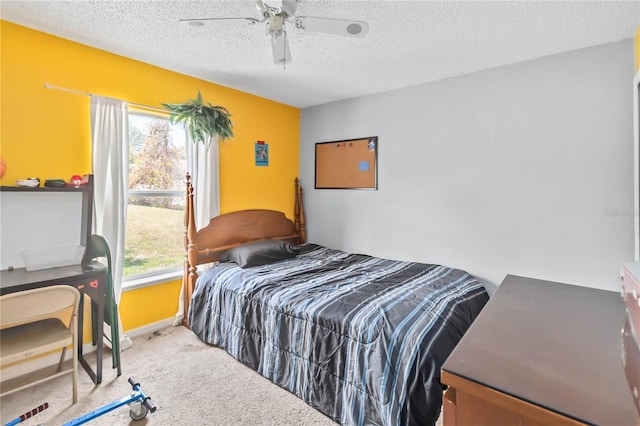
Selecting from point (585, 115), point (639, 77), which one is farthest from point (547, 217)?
point (639, 77)

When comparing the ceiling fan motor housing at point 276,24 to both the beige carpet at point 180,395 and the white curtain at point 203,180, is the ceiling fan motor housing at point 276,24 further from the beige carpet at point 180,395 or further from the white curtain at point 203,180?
the beige carpet at point 180,395

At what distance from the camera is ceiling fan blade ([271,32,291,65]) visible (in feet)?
5.82

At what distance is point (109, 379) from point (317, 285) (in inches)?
64.0

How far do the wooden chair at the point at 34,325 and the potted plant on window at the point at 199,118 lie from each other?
1.66 m

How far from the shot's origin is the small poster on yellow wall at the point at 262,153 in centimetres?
381

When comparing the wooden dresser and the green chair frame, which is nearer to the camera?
the wooden dresser

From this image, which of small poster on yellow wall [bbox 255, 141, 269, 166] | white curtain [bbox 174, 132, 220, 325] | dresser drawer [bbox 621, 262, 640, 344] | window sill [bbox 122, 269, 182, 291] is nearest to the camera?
dresser drawer [bbox 621, 262, 640, 344]

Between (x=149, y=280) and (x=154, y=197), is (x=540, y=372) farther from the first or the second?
(x=154, y=197)

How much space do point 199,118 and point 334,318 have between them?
216 centimetres

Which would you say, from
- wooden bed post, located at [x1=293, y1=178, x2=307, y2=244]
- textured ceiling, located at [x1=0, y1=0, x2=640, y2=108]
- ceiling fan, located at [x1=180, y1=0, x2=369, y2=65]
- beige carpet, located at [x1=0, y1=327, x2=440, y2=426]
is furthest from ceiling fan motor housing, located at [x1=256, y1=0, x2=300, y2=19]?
wooden bed post, located at [x1=293, y1=178, x2=307, y2=244]

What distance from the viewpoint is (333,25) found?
165 cm

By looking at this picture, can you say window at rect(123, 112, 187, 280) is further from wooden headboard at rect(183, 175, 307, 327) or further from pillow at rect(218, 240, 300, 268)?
pillow at rect(218, 240, 300, 268)

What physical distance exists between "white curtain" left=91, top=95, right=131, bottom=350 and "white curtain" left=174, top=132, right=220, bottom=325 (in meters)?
0.59

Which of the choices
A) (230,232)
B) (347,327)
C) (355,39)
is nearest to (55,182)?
(230,232)
